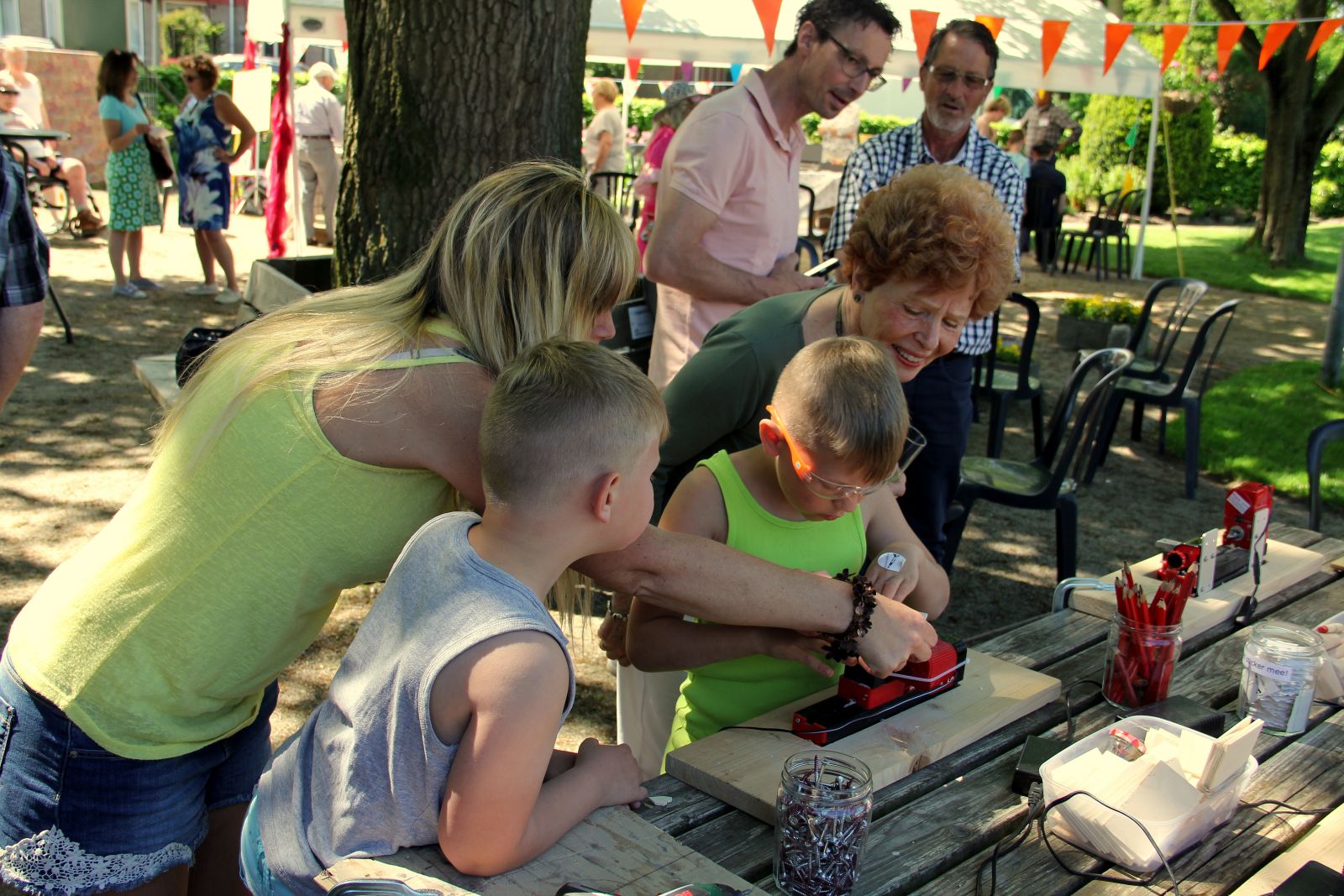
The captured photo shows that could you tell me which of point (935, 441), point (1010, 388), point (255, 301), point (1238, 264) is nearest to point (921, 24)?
point (1010, 388)

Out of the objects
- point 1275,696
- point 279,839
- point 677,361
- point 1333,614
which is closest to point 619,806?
point 279,839

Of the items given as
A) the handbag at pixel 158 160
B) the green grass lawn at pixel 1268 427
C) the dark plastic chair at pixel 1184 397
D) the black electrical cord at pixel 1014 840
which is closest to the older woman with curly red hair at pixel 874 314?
the black electrical cord at pixel 1014 840

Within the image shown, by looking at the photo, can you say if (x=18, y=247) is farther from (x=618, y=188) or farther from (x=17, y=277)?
(x=618, y=188)

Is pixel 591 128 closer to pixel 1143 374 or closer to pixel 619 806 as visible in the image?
pixel 1143 374

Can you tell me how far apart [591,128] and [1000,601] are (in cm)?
726

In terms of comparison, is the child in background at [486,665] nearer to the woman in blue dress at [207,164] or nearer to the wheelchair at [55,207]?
the woman in blue dress at [207,164]

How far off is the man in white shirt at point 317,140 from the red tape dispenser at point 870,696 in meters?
9.74

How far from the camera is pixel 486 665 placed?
4.24ft

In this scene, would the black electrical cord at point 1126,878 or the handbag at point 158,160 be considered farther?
the handbag at point 158,160

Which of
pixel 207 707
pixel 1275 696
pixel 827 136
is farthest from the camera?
pixel 827 136

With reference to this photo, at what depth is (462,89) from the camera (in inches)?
151

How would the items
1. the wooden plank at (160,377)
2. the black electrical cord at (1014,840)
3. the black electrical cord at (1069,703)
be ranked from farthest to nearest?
1. the wooden plank at (160,377)
2. the black electrical cord at (1069,703)
3. the black electrical cord at (1014,840)

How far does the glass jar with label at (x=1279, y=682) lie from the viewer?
2.02 meters

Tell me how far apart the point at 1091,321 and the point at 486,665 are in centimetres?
837
